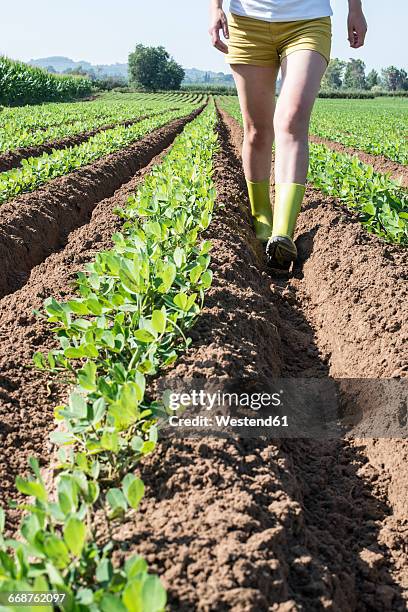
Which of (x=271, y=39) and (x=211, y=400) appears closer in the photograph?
(x=211, y=400)

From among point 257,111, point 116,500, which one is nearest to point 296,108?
point 257,111

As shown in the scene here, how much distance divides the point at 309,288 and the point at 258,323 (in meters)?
1.54

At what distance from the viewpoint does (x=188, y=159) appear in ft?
21.5

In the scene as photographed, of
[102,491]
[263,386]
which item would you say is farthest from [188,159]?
[102,491]

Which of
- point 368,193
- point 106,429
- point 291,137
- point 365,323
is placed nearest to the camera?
point 106,429

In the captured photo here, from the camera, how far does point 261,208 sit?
519 centimetres

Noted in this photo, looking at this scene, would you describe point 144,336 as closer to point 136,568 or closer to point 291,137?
point 136,568

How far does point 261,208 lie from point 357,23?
1.56 metres

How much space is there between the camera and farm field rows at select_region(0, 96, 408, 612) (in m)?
1.42

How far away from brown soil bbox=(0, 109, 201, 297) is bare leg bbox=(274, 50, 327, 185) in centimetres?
214

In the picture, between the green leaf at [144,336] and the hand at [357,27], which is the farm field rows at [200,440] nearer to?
the green leaf at [144,336]

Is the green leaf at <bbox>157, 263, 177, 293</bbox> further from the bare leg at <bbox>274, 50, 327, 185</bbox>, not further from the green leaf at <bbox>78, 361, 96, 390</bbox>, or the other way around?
the bare leg at <bbox>274, 50, 327, 185</bbox>

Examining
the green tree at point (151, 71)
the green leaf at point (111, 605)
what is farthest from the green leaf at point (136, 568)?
the green tree at point (151, 71)

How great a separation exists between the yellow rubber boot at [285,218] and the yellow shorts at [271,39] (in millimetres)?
808
